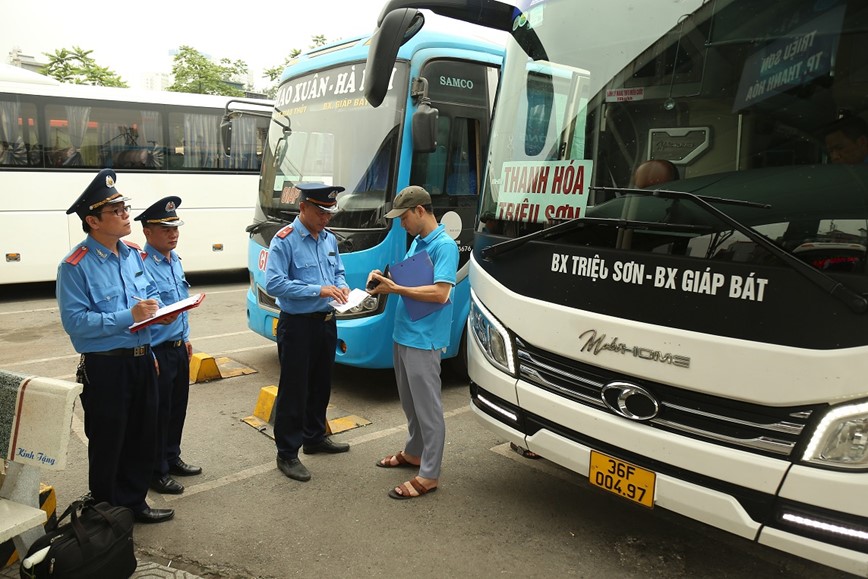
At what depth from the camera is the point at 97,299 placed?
3217 mm

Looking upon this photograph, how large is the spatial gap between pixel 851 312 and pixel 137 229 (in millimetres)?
10913

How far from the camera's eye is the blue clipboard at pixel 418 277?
12.6 feet

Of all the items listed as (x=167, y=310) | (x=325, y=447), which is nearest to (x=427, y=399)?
(x=325, y=447)

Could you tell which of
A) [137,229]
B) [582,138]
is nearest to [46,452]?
[582,138]

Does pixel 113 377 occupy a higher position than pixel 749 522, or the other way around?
pixel 113 377

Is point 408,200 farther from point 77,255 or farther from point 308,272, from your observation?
point 77,255

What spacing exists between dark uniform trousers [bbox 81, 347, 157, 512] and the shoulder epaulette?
0.47 meters

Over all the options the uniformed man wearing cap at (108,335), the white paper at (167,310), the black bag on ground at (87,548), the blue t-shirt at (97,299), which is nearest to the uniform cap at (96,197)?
the uniformed man wearing cap at (108,335)

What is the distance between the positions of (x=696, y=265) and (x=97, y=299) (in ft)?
9.17

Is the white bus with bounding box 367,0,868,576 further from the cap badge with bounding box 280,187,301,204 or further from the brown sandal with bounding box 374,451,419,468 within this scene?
the cap badge with bounding box 280,187,301,204

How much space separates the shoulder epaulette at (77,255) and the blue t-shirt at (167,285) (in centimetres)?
72

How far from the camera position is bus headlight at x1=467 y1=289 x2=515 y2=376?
348cm

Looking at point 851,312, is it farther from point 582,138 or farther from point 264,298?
point 264,298

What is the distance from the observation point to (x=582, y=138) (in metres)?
3.33
